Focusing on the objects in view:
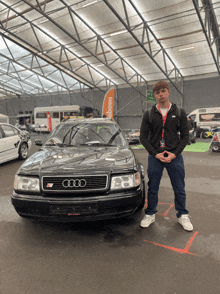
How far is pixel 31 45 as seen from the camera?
53.7 feet

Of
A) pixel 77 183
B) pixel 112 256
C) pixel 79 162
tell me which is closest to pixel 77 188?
pixel 77 183

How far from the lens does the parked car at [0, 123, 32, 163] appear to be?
6.73 metres

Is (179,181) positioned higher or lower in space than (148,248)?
higher

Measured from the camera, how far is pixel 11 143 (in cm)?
712

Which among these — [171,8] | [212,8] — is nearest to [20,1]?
[171,8]

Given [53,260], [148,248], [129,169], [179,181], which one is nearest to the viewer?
[53,260]

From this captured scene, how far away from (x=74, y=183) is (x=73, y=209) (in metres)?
0.29

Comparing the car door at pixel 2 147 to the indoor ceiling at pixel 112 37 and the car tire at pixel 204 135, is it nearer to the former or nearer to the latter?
the indoor ceiling at pixel 112 37

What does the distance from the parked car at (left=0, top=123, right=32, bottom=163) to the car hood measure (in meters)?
4.28

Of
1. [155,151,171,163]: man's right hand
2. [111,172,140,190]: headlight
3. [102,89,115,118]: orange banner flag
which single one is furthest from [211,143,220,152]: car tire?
[111,172,140,190]: headlight

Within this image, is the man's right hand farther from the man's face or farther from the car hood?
the man's face

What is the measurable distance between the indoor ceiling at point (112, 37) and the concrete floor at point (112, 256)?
37.1 feet

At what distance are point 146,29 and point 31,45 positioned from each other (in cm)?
932

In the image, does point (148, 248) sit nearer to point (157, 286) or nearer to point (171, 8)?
point (157, 286)
